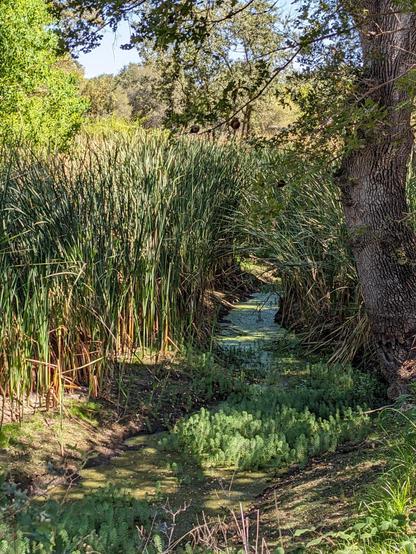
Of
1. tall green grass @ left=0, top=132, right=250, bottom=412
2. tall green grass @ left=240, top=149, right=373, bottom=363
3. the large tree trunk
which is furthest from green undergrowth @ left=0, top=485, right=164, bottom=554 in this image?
tall green grass @ left=240, top=149, right=373, bottom=363

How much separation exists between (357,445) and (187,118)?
6.98 ft

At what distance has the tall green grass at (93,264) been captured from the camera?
4.60 metres

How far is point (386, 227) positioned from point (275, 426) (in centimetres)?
154

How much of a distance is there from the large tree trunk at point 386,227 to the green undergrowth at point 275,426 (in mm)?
406

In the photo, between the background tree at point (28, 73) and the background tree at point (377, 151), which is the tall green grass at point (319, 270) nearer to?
the background tree at point (377, 151)

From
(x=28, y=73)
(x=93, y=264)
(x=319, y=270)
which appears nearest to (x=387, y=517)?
(x=93, y=264)

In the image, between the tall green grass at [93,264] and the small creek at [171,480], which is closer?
the small creek at [171,480]

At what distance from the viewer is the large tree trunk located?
482cm

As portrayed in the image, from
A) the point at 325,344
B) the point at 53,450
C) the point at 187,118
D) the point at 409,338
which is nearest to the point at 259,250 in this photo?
the point at 325,344

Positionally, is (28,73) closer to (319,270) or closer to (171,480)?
(319,270)

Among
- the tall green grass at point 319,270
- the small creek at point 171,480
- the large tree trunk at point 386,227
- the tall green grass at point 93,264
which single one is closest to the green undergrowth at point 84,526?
the small creek at point 171,480

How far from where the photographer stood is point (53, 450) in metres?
4.48

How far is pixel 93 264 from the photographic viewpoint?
5.12m

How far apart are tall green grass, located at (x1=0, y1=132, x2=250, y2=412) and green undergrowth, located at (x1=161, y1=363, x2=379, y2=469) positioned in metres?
0.82
